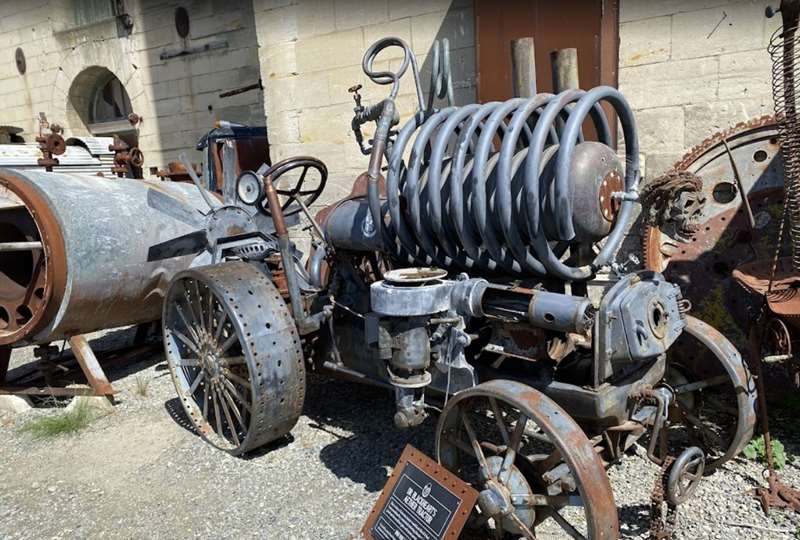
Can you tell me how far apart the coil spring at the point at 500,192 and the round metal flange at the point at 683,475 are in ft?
2.58

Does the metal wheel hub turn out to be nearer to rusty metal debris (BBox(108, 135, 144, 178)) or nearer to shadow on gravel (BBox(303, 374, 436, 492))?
shadow on gravel (BBox(303, 374, 436, 492))

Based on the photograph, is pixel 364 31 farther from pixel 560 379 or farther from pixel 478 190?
pixel 560 379

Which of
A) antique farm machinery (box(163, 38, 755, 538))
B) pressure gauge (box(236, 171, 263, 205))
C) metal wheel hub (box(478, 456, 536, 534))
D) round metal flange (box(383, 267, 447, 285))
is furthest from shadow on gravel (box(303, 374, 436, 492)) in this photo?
pressure gauge (box(236, 171, 263, 205))

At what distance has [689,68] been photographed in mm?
4148

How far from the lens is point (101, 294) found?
3.82m

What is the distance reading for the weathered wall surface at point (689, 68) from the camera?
12.9 ft

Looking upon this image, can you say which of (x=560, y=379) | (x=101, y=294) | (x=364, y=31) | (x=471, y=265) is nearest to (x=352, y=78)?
(x=364, y=31)

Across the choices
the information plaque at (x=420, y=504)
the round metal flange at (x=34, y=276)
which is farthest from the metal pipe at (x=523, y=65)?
the round metal flange at (x=34, y=276)

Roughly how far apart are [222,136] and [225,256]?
10.0 feet

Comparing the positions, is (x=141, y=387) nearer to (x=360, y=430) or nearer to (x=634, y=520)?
(x=360, y=430)

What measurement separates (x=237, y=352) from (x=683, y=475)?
2.38 meters

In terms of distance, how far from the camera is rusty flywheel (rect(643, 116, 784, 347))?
3.29m

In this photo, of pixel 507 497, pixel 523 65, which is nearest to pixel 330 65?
pixel 523 65

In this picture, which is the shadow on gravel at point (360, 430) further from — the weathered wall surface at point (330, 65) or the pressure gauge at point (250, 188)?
the weathered wall surface at point (330, 65)
